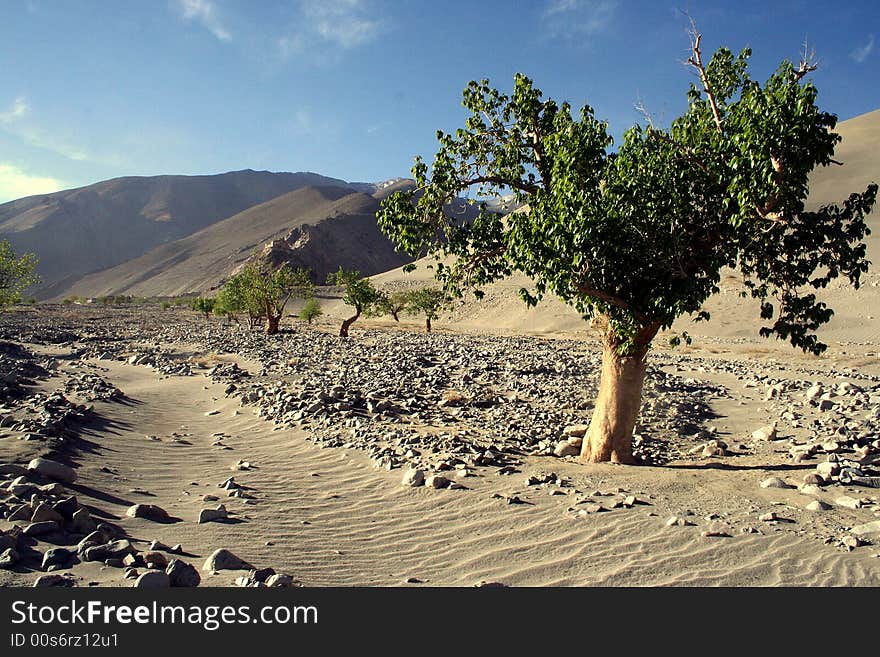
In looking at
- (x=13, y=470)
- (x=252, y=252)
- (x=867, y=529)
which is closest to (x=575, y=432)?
(x=867, y=529)

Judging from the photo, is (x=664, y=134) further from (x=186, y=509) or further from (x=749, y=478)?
(x=186, y=509)

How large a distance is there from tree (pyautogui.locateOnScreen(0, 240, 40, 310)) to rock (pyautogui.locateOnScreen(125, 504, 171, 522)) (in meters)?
34.9

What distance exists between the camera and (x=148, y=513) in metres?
6.15

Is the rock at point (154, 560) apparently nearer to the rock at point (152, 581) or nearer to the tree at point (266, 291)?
the rock at point (152, 581)

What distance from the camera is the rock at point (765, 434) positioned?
35.2 ft

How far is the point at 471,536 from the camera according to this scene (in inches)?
241

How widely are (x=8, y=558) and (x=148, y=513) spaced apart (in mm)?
1891

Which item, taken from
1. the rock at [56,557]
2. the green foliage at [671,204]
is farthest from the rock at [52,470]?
the green foliage at [671,204]

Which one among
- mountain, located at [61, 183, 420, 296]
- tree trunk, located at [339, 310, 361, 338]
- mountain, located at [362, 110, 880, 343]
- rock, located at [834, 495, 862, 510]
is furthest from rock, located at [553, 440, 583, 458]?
mountain, located at [61, 183, 420, 296]

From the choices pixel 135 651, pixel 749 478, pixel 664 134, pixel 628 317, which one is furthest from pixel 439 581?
pixel 664 134

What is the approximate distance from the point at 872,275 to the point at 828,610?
61423 mm

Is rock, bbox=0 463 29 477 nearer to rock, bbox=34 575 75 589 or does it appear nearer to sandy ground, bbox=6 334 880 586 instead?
sandy ground, bbox=6 334 880 586

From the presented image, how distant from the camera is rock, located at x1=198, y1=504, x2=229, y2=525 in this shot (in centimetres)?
619

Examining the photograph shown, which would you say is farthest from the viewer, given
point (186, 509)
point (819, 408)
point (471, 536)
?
point (819, 408)
